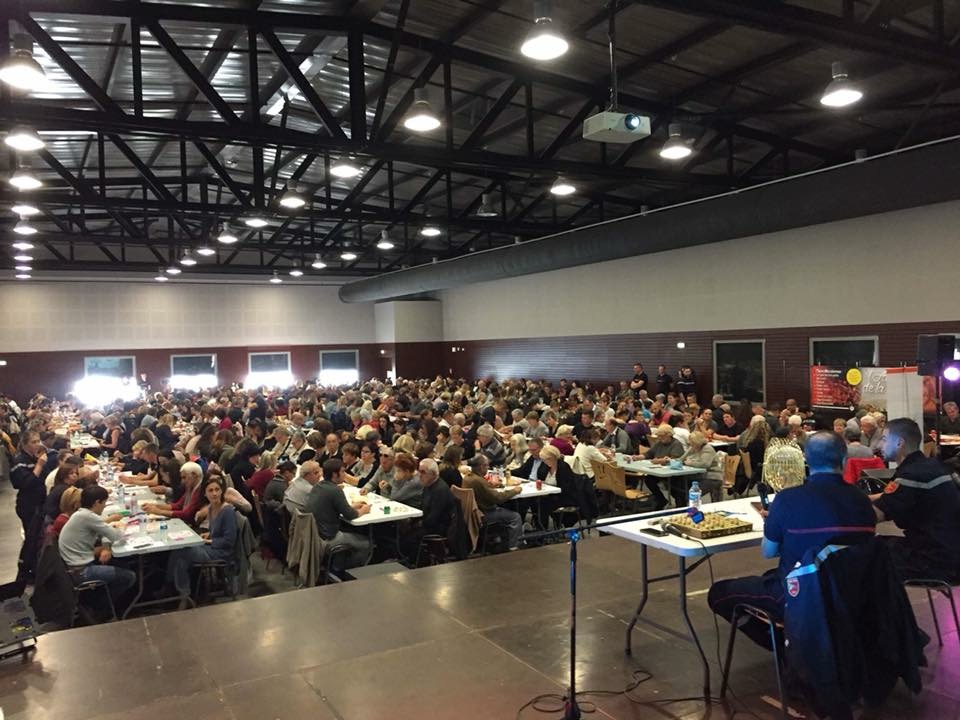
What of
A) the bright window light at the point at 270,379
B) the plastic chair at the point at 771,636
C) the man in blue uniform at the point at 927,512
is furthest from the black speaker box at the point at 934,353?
the bright window light at the point at 270,379

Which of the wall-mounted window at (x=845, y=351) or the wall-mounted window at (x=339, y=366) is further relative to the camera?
the wall-mounted window at (x=339, y=366)

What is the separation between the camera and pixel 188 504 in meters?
7.12

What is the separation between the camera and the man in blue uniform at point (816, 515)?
3172 mm

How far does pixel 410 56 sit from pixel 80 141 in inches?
298

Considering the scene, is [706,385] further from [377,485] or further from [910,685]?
[910,685]

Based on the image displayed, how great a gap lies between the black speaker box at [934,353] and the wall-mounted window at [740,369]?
708 centimetres

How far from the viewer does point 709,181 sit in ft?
39.5

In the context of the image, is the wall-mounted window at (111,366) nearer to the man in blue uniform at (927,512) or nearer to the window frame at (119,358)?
the window frame at (119,358)

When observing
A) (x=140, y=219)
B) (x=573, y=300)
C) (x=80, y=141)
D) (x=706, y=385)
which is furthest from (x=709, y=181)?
(x=140, y=219)

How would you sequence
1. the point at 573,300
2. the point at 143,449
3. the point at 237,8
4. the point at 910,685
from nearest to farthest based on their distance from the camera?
the point at 910,685 < the point at 237,8 < the point at 143,449 < the point at 573,300

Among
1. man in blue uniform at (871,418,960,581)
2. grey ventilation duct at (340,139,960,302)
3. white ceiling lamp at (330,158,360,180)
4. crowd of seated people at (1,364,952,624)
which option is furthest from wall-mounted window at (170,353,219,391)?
man in blue uniform at (871,418,960,581)

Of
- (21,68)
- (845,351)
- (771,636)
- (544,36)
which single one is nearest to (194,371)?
(845,351)

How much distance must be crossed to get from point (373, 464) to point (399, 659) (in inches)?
172

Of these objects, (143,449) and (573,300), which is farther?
(573,300)
